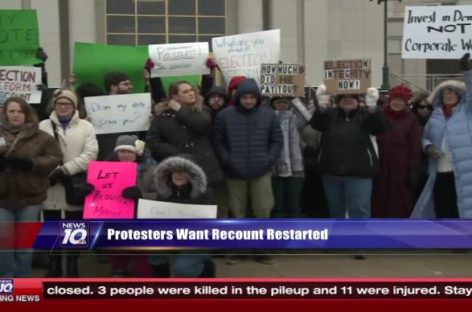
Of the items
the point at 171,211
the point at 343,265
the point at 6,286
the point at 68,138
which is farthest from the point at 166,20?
the point at 343,265

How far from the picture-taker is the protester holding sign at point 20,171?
3184 millimetres

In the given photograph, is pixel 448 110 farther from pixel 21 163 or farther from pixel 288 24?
pixel 288 24

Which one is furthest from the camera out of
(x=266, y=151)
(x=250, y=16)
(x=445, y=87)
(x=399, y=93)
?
(x=250, y=16)

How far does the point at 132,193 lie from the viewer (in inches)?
144

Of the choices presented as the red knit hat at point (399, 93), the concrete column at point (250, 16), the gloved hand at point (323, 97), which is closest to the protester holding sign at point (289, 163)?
the gloved hand at point (323, 97)

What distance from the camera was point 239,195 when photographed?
201 inches

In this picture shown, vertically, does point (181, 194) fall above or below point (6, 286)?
above

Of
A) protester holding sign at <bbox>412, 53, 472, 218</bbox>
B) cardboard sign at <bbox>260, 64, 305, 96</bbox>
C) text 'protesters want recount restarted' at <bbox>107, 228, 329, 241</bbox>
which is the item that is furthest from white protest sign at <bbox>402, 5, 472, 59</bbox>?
text 'protesters want recount restarted' at <bbox>107, 228, 329, 241</bbox>

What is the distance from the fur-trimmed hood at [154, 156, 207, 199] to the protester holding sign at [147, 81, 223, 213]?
3.45ft

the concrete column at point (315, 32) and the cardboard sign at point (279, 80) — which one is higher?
the concrete column at point (315, 32)

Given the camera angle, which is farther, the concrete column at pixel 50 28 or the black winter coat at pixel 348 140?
the concrete column at pixel 50 28

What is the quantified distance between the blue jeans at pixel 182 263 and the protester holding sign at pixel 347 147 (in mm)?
2170

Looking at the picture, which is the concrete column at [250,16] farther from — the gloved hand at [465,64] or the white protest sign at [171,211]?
the white protest sign at [171,211]

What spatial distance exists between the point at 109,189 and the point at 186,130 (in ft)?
4.09
